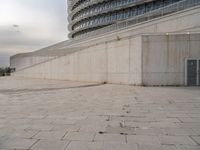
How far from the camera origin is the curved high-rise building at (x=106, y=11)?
155 ft

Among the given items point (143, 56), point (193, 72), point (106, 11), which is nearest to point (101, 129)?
point (143, 56)

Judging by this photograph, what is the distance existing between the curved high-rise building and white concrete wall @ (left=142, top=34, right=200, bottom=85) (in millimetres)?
24973

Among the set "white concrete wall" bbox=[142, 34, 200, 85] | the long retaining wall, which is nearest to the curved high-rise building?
the long retaining wall

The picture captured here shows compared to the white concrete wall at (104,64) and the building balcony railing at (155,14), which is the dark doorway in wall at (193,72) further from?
the building balcony railing at (155,14)

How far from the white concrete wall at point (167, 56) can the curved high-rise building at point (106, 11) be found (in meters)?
25.0

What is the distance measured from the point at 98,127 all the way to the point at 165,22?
2265 centimetres

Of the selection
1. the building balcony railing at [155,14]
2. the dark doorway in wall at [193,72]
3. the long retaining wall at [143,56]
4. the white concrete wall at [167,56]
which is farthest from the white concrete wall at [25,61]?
the dark doorway in wall at [193,72]

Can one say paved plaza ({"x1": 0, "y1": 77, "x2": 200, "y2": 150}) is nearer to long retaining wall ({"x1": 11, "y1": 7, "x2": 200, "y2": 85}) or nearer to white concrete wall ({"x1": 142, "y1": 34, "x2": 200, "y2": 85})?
white concrete wall ({"x1": 142, "y1": 34, "x2": 200, "y2": 85})

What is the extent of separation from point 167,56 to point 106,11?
36021mm

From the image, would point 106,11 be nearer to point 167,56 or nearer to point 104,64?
point 104,64

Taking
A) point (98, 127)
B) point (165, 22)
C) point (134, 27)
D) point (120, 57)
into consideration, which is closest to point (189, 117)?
point (98, 127)

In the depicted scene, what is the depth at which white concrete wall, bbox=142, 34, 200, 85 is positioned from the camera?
61.1ft

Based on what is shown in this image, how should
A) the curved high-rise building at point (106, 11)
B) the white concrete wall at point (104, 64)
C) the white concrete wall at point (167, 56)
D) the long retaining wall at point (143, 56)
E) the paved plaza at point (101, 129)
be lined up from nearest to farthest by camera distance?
the paved plaza at point (101, 129), the white concrete wall at point (167, 56), the long retaining wall at point (143, 56), the white concrete wall at point (104, 64), the curved high-rise building at point (106, 11)

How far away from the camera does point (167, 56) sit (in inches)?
750
